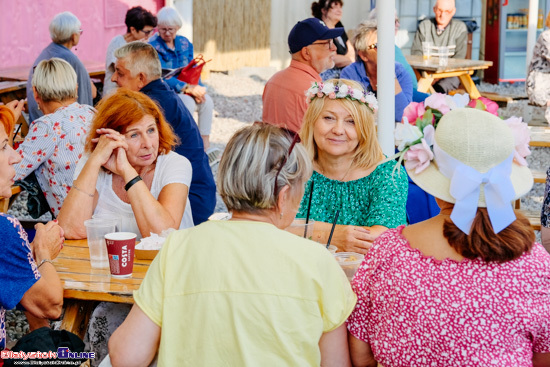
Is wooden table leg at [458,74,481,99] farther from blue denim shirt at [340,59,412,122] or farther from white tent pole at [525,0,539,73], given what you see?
blue denim shirt at [340,59,412,122]

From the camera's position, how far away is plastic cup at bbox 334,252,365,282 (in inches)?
101

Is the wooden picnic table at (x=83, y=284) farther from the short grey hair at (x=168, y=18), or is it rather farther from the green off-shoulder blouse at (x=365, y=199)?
the short grey hair at (x=168, y=18)

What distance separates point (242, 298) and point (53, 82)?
10.1ft

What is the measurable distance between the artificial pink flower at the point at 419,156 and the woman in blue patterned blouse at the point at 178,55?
557cm

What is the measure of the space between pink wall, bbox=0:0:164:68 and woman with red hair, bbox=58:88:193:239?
19.8ft

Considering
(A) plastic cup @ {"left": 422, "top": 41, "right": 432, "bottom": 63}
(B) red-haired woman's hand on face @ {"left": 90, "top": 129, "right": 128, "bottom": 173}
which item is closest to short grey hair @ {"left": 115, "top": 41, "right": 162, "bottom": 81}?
(B) red-haired woman's hand on face @ {"left": 90, "top": 129, "right": 128, "bottom": 173}

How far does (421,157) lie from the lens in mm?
2053

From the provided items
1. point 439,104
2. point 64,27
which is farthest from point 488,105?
point 64,27

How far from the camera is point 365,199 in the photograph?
318 cm

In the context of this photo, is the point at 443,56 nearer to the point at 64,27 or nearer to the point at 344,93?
the point at 64,27

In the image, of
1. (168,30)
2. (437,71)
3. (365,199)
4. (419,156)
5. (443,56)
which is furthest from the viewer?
(443,56)

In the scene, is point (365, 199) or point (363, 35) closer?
point (365, 199)

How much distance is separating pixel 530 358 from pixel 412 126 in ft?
2.33

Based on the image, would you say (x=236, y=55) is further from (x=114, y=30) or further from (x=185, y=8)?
(x=114, y=30)
